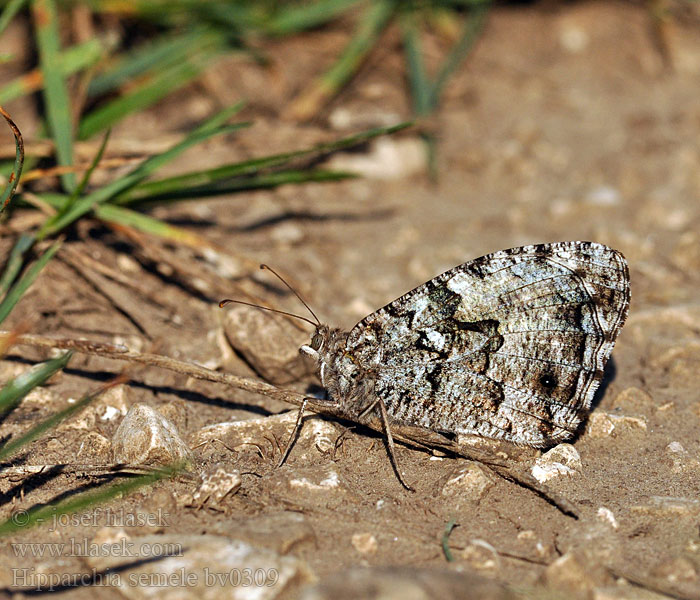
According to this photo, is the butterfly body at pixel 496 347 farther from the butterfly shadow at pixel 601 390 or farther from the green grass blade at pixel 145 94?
the green grass blade at pixel 145 94

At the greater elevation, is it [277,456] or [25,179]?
[25,179]

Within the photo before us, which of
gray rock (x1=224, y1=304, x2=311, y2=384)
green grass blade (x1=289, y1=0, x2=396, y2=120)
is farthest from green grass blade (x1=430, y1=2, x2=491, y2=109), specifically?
gray rock (x1=224, y1=304, x2=311, y2=384)

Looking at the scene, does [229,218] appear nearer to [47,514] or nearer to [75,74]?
[75,74]

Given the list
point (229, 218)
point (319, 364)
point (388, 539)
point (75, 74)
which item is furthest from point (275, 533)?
point (75, 74)

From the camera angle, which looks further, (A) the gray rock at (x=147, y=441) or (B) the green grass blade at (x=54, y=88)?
(B) the green grass blade at (x=54, y=88)

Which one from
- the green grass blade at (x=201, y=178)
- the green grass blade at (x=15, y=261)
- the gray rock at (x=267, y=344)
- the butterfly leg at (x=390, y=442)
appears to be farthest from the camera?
the green grass blade at (x=201, y=178)

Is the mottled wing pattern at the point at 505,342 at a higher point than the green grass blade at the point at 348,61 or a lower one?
lower

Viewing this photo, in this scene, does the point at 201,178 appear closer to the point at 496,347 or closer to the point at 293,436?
the point at 293,436

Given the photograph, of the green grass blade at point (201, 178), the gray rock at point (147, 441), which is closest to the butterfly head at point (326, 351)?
the gray rock at point (147, 441)

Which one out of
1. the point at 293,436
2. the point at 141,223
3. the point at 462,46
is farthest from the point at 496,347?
the point at 462,46
